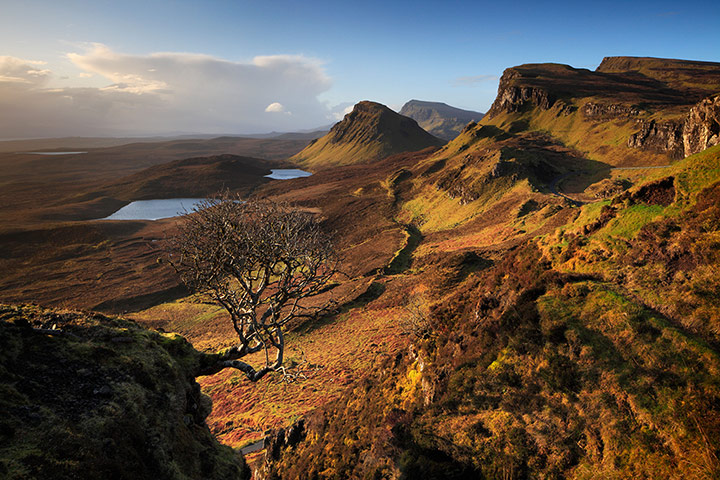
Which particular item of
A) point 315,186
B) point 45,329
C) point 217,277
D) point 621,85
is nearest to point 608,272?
point 217,277

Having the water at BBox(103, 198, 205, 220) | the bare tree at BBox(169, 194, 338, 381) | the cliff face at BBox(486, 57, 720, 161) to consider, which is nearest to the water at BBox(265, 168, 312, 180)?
the water at BBox(103, 198, 205, 220)

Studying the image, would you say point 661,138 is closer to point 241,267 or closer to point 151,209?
point 241,267

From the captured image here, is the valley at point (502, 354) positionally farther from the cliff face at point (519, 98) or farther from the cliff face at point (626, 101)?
the cliff face at point (519, 98)

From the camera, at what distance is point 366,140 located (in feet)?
550

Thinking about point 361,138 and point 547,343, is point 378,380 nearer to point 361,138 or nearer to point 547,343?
point 547,343

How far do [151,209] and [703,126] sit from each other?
11961 centimetres

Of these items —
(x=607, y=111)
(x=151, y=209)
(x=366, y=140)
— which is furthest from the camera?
(x=366, y=140)

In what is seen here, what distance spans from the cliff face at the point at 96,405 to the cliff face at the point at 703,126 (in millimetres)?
29187

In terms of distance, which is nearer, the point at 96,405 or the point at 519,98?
the point at 96,405

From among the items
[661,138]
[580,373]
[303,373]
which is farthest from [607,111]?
[303,373]

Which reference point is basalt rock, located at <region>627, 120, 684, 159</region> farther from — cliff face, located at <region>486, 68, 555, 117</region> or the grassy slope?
the grassy slope

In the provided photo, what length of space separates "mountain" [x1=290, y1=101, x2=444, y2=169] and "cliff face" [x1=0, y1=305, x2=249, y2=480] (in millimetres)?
150660

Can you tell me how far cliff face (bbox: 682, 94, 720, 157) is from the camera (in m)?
19.5

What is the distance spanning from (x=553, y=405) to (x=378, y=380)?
8.95 meters
